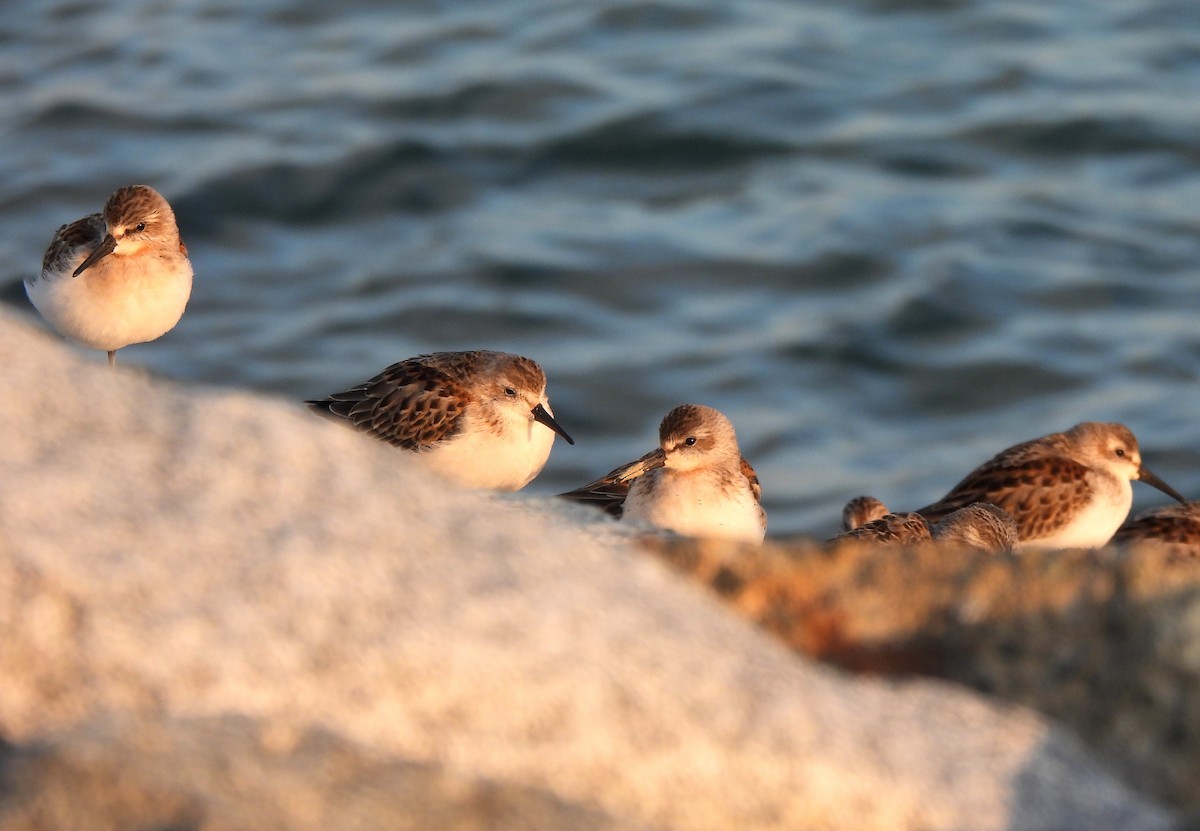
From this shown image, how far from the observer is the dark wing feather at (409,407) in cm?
953

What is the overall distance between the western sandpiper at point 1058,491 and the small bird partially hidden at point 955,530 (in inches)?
22.1

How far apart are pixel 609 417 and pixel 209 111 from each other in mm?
8321

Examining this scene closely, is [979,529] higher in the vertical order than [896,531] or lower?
lower

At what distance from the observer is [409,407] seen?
964 centimetres

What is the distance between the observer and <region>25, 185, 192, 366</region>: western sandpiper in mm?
9453

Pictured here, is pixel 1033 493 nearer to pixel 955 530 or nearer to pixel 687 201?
pixel 955 530

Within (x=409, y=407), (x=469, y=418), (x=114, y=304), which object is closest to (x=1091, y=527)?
(x=469, y=418)

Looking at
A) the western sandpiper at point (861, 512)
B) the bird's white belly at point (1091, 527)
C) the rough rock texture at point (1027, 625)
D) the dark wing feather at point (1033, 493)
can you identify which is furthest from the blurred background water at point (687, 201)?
the rough rock texture at point (1027, 625)

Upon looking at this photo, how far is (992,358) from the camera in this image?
1906 cm

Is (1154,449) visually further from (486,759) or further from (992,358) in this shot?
(486,759)

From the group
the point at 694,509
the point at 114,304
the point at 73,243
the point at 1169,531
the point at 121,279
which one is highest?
the point at 73,243

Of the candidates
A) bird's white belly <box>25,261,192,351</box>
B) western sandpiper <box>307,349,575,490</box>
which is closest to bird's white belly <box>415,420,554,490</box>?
western sandpiper <box>307,349,575,490</box>

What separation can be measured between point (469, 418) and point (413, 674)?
18.4ft

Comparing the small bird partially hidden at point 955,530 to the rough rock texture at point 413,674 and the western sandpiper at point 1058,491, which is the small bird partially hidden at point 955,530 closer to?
the western sandpiper at point 1058,491
